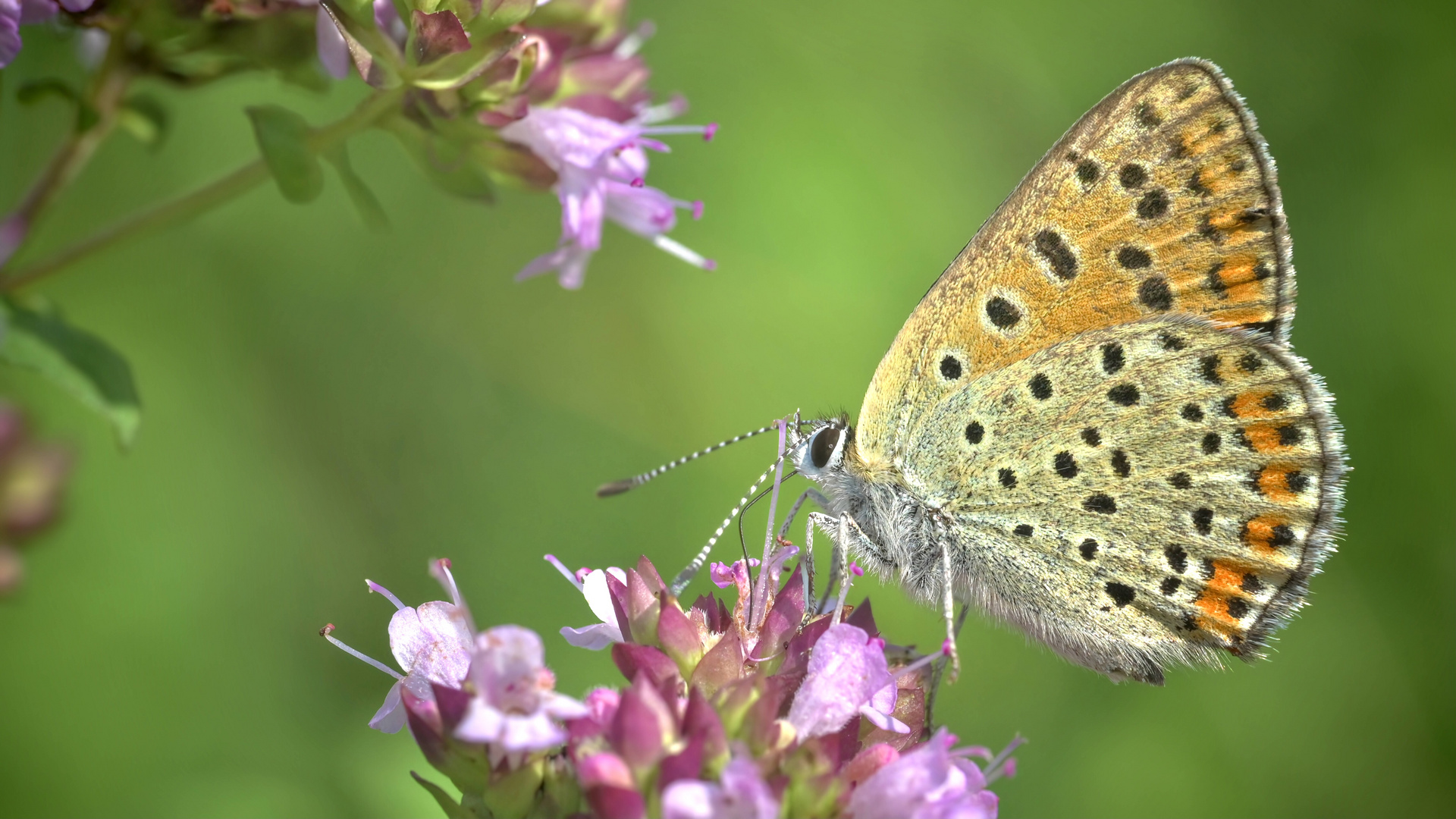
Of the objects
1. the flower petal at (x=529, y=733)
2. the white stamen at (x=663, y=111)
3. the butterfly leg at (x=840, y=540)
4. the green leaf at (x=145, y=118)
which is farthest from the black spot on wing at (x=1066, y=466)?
the green leaf at (x=145, y=118)

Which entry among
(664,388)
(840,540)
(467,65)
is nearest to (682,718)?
(840,540)

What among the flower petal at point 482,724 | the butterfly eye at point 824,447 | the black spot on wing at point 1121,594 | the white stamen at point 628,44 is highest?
the white stamen at point 628,44

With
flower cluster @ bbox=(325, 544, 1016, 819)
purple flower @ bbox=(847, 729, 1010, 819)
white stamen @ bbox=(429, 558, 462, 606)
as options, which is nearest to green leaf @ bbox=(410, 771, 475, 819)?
flower cluster @ bbox=(325, 544, 1016, 819)

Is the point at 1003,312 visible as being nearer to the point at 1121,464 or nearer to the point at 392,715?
the point at 1121,464

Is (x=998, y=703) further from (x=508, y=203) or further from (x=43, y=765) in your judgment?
(x=43, y=765)

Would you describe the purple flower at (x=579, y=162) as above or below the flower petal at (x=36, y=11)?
above

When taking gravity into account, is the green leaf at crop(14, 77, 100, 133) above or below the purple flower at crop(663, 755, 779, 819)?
below

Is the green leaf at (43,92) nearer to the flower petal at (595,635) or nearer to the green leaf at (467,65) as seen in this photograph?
the green leaf at (467,65)

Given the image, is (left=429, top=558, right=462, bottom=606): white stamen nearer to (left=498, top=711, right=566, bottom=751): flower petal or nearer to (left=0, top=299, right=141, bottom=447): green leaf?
(left=498, top=711, right=566, bottom=751): flower petal
